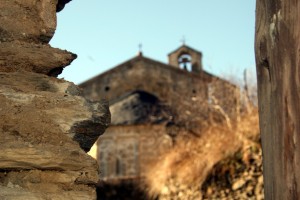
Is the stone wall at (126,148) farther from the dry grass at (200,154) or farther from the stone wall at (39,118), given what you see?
the stone wall at (39,118)

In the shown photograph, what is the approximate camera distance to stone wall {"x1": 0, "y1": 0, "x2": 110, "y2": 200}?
1.53 m

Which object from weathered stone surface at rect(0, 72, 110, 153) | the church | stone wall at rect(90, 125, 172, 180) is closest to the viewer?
weathered stone surface at rect(0, 72, 110, 153)

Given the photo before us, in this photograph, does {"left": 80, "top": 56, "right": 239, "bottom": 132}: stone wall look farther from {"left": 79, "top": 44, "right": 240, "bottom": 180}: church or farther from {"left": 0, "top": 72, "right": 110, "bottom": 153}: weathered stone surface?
{"left": 0, "top": 72, "right": 110, "bottom": 153}: weathered stone surface

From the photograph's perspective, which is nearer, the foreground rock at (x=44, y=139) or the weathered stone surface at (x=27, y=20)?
the foreground rock at (x=44, y=139)

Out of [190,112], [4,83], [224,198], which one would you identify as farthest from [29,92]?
[190,112]

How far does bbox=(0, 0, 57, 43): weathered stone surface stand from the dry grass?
7296 mm

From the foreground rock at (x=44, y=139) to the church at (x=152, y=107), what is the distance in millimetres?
8617

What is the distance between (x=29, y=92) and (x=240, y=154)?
748 centimetres

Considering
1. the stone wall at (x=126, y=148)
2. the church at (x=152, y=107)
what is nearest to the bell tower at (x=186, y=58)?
the church at (x=152, y=107)

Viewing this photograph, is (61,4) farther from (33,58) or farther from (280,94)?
(280,94)

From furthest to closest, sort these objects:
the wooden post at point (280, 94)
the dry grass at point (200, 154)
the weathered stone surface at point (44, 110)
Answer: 1. the dry grass at point (200, 154)
2. the weathered stone surface at point (44, 110)
3. the wooden post at point (280, 94)

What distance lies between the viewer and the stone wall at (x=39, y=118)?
5.03ft

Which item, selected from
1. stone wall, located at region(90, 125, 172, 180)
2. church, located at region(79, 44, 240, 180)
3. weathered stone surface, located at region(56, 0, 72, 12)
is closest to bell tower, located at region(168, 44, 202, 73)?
church, located at region(79, 44, 240, 180)

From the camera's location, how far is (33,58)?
1718 millimetres
